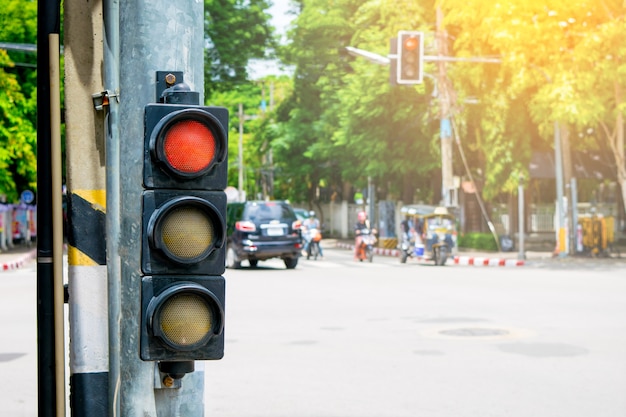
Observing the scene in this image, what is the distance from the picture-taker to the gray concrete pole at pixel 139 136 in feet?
12.4

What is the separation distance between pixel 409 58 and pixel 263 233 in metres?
6.12

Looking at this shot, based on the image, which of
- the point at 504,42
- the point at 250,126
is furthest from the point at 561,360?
the point at 250,126

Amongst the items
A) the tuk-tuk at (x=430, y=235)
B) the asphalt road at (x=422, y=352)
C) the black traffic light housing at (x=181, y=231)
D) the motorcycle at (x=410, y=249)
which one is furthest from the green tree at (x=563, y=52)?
the black traffic light housing at (x=181, y=231)

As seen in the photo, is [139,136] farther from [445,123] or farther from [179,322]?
[445,123]

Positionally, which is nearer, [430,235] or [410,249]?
[430,235]

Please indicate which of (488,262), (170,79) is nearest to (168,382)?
(170,79)

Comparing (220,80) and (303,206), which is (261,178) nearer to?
(303,206)

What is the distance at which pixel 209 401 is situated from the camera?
27.7ft

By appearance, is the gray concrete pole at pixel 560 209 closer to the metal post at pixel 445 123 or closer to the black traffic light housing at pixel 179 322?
the metal post at pixel 445 123

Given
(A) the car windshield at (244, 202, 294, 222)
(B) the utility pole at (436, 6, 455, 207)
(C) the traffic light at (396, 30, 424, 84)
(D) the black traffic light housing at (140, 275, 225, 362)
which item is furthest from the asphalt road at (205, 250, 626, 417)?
(B) the utility pole at (436, 6, 455, 207)

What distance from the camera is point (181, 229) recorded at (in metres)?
3.51

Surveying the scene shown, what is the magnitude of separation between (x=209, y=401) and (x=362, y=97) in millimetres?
33838

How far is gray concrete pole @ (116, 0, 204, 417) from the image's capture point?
379cm

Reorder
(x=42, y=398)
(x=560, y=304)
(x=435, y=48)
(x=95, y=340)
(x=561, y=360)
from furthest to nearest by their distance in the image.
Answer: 1. (x=435, y=48)
2. (x=560, y=304)
3. (x=561, y=360)
4. (x=95, y=340)
5. (x=42, y=398)
